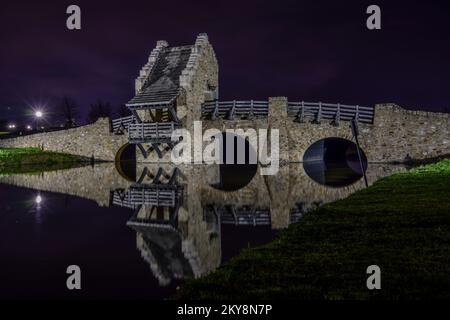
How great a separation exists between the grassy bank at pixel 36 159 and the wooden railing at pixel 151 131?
18.5 ft

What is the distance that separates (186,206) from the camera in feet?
39.4

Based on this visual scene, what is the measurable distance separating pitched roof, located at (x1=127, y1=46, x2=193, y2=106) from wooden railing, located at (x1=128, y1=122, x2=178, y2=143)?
1.60m

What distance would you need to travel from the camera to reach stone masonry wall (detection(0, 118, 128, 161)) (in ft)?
119

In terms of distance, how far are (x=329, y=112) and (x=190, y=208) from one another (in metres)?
20.8

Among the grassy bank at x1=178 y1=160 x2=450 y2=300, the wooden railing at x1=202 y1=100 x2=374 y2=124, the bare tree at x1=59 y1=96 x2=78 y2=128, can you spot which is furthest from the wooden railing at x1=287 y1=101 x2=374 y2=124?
the bare tree at x1=59 y1=96 x2=78 y2=128

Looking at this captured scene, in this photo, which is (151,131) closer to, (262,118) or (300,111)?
(262,118)

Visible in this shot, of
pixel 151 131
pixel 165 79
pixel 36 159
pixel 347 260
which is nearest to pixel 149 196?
pixel 347 260

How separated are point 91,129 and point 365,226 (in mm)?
33478

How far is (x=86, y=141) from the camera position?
37.5 meters

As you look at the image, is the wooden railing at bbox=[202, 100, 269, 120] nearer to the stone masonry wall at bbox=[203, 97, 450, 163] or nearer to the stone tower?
the stone masonry wall at bbox=[203, 97, 450, 163]

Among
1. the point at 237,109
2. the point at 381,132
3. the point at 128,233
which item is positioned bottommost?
the point at 128,233

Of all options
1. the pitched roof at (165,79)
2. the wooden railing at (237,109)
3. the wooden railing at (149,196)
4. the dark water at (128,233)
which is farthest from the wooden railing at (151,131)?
the dark water at (128,233)
